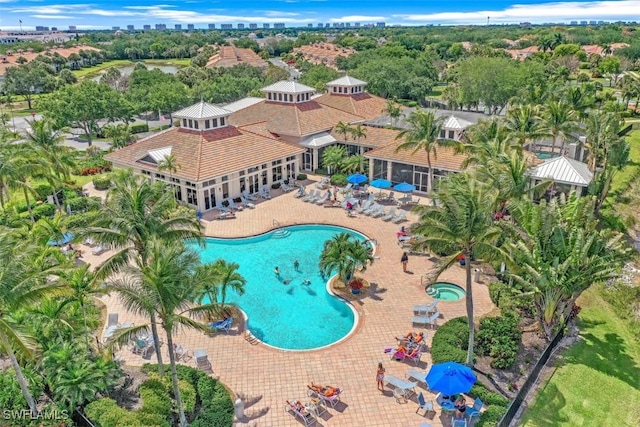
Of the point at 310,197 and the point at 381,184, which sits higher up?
the point at 381,184

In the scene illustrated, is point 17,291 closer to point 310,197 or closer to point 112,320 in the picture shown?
point 112,320

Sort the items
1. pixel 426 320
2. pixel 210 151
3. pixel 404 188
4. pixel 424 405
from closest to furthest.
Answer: pixel 424 405 < pixel 426 320 < pixel 404 188 < pixel 210 151

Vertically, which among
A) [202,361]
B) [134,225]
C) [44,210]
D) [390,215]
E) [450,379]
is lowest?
[202,361]

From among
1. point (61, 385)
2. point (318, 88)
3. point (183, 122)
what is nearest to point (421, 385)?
point (61, 385)

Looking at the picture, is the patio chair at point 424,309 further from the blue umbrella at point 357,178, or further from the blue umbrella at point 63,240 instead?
the blue umbrella at point 63,240

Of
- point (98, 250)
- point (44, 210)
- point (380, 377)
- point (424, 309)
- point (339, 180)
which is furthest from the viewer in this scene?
point (339, 180)

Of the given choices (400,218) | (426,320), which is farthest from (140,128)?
(426,320)

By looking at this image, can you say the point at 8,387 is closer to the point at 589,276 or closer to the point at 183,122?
the point at 589,276

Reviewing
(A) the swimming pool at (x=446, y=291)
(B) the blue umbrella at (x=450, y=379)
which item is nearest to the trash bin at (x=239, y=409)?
(B) the blue umbrella at (x=450, y=379)
